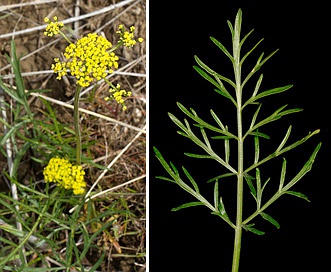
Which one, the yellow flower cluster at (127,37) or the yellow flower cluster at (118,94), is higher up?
the yellow flower cluster at (127,37)

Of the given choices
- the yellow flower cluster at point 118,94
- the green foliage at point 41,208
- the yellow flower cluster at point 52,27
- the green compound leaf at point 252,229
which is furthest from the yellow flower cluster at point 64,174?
the green compound leaf at point 252,229

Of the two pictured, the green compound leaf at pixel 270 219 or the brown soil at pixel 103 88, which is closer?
the green compound leaf at pixel 270 219

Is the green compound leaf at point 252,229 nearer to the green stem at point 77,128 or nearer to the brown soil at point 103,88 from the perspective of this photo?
the brown soil at point 103,88

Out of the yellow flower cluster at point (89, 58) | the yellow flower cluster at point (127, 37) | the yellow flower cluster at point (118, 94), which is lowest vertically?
the yellow flower cluster at point (118, 94)

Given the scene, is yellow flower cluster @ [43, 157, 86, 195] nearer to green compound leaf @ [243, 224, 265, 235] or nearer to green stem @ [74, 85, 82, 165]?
green stem @ [74, 85, 82, 165]

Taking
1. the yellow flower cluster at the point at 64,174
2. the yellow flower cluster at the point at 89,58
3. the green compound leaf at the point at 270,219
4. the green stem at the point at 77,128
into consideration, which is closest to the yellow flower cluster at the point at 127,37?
the yellow flower cluster at the point at 89,58

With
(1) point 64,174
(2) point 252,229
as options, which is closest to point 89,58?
(1) point 64,174

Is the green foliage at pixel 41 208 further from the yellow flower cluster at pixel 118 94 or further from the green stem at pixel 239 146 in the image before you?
the green stem at pixel 239 146

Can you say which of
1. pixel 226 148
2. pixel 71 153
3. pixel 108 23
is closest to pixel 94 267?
pixel 71 153
